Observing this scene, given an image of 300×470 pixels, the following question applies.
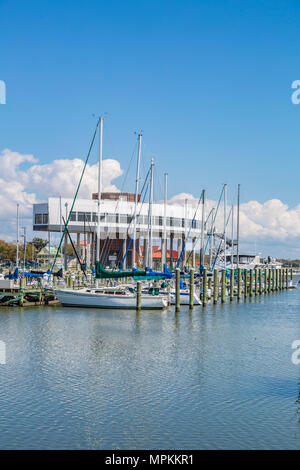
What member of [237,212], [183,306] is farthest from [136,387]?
[237,212]

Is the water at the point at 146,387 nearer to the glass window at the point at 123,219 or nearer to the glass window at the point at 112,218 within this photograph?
the glass window at the point at 112,218

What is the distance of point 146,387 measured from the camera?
23344mm

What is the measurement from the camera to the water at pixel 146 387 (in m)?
17.8

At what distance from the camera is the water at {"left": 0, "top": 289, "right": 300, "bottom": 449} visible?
17.8 m

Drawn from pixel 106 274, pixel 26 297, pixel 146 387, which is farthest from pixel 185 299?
pixel 146 387

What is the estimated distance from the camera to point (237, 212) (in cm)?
8744

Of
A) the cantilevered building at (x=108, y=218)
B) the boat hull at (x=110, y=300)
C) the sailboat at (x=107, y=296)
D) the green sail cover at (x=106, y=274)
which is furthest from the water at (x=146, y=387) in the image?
the cantilevered building at (x=108, y=218)

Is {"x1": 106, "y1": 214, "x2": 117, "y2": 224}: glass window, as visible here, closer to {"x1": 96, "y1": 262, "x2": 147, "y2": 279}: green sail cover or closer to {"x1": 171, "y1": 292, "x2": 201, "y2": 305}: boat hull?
{"x1": 171, "y1": 292, "x2": 201, "y2": 305}: boat hull

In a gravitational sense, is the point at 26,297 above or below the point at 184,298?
below

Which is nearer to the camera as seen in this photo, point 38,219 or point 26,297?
point 26,297

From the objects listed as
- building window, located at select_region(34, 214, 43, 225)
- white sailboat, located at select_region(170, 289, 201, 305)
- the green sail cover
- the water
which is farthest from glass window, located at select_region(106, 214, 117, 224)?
the water

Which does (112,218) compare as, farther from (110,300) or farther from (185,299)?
(110,300)

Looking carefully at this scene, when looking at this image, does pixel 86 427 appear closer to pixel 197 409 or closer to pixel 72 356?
pixel 197 409

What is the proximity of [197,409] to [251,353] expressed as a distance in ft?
38.4
